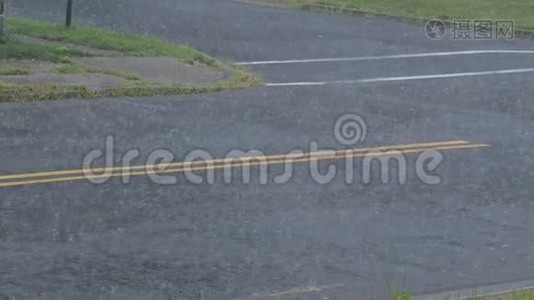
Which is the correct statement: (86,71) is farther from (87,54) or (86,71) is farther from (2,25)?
(2,25)

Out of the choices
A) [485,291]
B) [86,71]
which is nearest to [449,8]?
[86,71]

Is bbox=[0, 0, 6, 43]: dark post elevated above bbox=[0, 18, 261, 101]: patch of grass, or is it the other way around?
bbox=[0, 0, 6, 43]: dark post

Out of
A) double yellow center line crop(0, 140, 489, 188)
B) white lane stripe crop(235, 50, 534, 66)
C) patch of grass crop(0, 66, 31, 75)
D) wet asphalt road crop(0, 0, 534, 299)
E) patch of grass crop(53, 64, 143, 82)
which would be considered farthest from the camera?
white lane stripe crop(235, 50, 534, 66)

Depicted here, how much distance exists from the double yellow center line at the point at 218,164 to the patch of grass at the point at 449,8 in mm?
12901

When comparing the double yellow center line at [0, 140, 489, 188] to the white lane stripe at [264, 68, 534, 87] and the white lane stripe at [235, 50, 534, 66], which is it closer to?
the white lane stripe at [264, 68, 534, 87]

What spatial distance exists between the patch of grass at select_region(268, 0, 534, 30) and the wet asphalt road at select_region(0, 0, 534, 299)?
8.36 meters

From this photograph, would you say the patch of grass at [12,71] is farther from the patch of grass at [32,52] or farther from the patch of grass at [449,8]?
the patch of grass at [449,8]

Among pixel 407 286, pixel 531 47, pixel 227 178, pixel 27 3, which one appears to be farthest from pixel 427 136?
pixel 27 3

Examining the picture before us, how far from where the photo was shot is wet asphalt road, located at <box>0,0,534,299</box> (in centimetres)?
888

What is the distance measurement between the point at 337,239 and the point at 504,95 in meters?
8.68

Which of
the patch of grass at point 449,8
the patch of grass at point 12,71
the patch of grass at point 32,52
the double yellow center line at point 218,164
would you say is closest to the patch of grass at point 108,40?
the patch of grass at point 32,52

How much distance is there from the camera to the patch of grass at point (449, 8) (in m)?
27.1

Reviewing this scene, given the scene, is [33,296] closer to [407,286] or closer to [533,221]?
[407,286]

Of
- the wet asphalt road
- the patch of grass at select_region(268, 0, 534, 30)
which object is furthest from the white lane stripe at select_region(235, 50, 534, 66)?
the patch of grass at select_region(268, 0, 534, 30)
